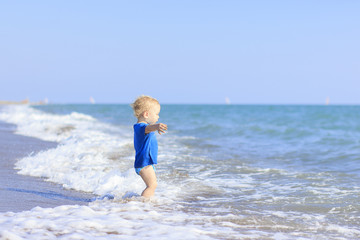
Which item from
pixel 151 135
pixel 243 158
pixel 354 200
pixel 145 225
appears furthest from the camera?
pixel 243 158

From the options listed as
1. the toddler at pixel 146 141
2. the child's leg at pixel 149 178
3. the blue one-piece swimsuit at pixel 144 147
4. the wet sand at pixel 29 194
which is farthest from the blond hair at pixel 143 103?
the wet sand at pixel 29 194

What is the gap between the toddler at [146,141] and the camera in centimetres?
495

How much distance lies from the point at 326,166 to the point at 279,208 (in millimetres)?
4616

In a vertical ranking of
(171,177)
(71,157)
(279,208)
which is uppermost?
(71,157)

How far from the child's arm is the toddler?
0.35 ft

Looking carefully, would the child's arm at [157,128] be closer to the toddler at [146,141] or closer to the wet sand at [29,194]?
the toddler at [146,141]

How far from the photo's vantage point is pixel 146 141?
4.94m

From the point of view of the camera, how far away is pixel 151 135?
496cm

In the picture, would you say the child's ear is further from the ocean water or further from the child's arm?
the ocean water

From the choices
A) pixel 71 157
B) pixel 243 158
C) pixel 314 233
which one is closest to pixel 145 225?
pixel 314 233

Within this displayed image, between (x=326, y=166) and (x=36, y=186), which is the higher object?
(x=326, y=166)

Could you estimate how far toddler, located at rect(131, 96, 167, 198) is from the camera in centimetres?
495

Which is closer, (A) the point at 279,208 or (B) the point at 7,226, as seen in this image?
(B) the point at 7,226

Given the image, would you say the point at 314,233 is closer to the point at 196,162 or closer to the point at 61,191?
the point at 61,191
